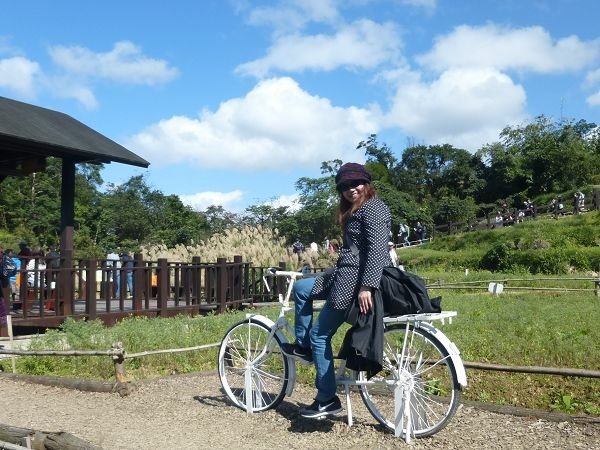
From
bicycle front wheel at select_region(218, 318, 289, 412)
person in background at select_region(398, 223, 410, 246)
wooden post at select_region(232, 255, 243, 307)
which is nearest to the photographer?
bicycle front wheel at select_region(218, 318, 289, 412)

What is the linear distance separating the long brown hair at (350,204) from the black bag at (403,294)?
1.40ft

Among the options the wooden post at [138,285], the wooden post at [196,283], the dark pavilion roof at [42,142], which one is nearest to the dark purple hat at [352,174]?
the dark pavilion roof at [42,142]

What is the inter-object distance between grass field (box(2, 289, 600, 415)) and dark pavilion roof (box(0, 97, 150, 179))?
285 centimetres

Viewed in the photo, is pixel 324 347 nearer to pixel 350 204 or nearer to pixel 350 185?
pixel 350 204

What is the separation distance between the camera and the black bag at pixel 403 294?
3971mm

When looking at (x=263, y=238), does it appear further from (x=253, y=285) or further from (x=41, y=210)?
(x=41, y=210)

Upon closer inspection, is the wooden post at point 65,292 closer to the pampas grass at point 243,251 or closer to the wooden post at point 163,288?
the wooden post at point 163,288

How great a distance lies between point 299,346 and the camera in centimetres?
453

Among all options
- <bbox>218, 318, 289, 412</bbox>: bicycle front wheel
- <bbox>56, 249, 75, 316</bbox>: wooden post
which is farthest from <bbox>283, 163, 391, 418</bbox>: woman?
<bbox>56, 249, 75, 316</bbox>: wooden post

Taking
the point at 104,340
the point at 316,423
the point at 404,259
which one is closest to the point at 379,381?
the point at 316,423

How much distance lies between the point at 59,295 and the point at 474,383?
651cm

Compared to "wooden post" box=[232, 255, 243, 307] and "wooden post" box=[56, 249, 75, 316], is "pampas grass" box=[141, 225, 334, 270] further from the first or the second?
"wooden post" box=[56, 249, 75, 316]

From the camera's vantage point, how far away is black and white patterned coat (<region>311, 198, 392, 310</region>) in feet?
13.1

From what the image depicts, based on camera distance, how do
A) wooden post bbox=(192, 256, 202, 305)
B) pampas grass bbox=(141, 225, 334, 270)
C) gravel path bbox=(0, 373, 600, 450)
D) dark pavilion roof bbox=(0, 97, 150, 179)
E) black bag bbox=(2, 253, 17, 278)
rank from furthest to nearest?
pampas grass bbox=(141, 225, 334, 270) < wooden post bbox=(192, 256, 202, 305) < dark pavilion roof bbox=(0, 97, 150, 179) < black bag bbox=(2, 253, 17, 278) < gravel path bbox=(0, 373, 600, 450)
